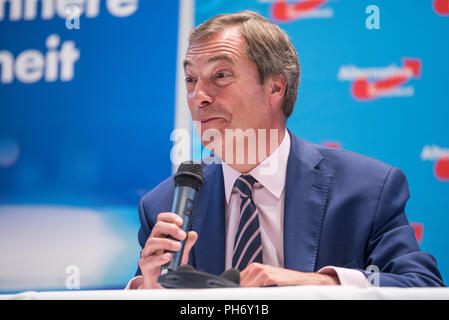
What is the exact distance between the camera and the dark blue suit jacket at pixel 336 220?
1.72 metres

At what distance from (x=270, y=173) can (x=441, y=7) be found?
121 centimetres

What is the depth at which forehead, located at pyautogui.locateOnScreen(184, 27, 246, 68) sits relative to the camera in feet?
6.47

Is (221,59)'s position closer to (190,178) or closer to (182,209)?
(190,178)

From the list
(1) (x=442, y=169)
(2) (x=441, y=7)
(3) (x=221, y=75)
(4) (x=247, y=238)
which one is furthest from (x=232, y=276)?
(2) (x=441, y=7)

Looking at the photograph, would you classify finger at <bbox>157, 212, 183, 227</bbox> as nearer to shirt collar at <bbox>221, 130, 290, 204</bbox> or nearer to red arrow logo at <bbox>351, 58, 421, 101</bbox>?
shirt collar at <bbox>221, 130, 290, 204</bbox>

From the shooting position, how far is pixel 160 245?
1.38 meters

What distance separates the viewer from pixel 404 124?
2322 mm

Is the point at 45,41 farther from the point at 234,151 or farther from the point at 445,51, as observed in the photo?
the point at 445,51

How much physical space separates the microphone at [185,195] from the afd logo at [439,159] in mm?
1276

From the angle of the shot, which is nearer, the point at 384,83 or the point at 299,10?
the point at 384,83

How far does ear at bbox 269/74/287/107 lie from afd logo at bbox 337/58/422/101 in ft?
1.31

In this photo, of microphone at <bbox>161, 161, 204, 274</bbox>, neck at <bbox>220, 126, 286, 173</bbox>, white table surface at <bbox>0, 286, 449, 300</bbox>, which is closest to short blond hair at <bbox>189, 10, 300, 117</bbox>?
neck at <bbox>220, 126, 286, 173</bbox>
